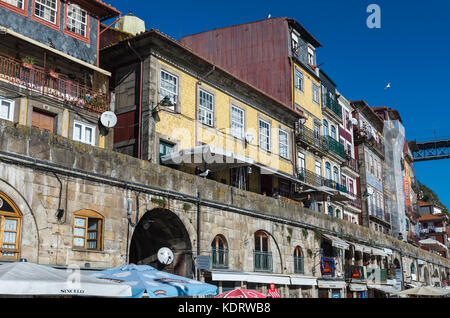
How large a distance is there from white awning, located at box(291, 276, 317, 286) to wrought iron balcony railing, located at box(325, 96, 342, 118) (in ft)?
47.6

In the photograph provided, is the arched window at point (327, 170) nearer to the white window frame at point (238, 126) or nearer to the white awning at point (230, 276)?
the white window frame at point (238, 126)

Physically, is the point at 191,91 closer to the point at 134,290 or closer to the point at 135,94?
the point at 135,94

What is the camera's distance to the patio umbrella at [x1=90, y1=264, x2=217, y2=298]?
10125 mm

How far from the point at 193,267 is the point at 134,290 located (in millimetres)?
6303

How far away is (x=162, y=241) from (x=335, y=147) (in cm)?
1995

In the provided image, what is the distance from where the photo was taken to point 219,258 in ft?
57.1

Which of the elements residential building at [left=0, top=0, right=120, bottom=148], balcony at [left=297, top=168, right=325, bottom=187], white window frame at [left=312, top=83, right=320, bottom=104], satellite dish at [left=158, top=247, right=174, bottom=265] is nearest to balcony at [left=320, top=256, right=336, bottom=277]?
balcony at [left=297, top=168, right=325, bottom=187]

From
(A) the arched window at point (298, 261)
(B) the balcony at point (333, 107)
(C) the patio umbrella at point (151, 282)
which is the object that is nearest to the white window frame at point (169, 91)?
(A) the arched window at point (298, 261)

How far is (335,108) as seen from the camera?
116ft

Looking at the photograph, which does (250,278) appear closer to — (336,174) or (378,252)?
(378,252)

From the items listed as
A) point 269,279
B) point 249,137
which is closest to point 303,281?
point 269,279

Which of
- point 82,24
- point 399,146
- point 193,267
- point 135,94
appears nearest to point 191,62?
point 135,94

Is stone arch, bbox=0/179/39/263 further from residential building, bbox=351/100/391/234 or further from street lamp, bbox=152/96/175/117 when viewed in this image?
residential building, bbox=351/100/391/234

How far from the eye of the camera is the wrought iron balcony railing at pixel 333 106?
3436 centimetres
